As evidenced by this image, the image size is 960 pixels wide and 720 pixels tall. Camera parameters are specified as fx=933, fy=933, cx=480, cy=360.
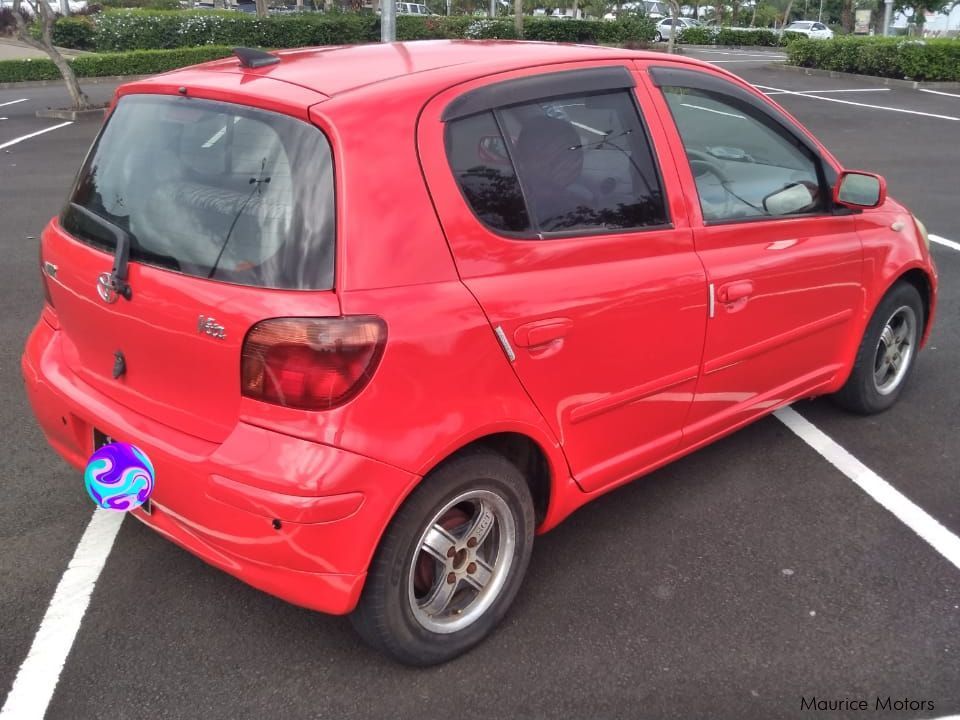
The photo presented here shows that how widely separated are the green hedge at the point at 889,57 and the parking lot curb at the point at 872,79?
0.26m

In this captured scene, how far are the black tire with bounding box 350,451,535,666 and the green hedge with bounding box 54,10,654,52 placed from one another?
25787 millimetres

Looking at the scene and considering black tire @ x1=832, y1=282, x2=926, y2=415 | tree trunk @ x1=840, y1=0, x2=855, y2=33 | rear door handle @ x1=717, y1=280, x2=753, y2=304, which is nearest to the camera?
rear door handle @ x1=717, y1=280, x2=753, y2=304

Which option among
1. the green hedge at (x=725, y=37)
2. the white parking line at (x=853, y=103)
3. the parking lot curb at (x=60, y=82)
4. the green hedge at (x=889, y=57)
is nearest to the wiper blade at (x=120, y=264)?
the white parking line at (x=853, y=103)

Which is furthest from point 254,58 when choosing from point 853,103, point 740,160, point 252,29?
point 252,29

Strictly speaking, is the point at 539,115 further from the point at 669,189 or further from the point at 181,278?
the point at 181,278

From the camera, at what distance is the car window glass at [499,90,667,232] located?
114 inches

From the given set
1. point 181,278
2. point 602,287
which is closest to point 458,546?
point 602,287

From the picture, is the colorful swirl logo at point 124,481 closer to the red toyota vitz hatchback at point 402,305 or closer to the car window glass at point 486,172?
the red toyota vitz hatchback at point 402,305

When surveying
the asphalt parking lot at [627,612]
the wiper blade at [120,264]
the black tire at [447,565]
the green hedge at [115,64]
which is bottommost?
the green hedge at [115,64]

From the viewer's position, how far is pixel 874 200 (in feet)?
12.6

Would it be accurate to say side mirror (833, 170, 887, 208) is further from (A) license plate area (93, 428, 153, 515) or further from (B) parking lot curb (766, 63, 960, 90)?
(B) parking lot curb (766, 63, 960, 90)

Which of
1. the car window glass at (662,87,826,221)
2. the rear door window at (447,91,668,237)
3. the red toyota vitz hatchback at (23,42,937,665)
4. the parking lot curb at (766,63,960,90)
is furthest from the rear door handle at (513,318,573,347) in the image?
the parking lot curb at (766,63,960,90)

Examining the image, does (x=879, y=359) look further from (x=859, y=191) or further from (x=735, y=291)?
(x=735, y=291)

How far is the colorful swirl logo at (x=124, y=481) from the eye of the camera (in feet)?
8.88
